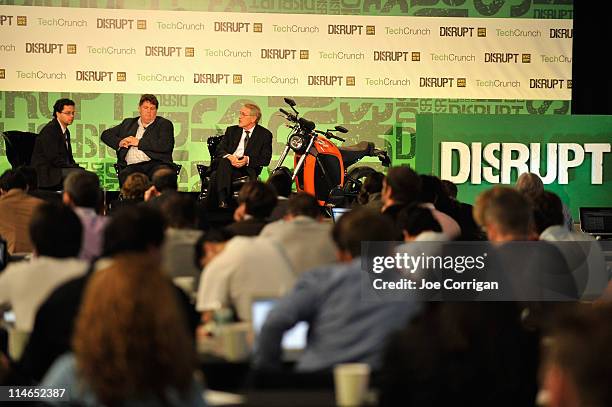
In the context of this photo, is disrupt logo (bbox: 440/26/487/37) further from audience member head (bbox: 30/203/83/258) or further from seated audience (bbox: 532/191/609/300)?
audience member head (bbox: 30/203/83/258)

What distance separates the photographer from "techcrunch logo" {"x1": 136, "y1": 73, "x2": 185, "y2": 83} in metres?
12.9

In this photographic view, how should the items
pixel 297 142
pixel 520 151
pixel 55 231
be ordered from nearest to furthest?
pixel 55 231
pixel 297 142
pixel 520 151

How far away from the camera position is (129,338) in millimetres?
2160

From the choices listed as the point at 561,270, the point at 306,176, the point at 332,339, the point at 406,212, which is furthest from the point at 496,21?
the point at 332,339

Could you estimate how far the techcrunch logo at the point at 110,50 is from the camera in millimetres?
12820

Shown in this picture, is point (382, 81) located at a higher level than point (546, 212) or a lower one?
higher

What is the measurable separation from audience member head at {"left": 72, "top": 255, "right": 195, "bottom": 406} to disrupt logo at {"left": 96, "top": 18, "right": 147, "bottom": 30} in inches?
434

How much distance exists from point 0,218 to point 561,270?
375 cm

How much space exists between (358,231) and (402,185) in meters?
2.70

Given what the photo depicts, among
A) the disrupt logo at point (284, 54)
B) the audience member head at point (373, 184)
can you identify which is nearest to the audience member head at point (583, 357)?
the audience member head at point (373, 184)

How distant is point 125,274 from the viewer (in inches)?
86.5

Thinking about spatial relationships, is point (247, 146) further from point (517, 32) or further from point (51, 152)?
point (517, 32)

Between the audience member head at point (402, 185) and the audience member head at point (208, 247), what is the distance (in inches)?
61.1

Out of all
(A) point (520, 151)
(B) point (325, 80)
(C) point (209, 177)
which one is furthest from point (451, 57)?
(C) point (209, 177)
